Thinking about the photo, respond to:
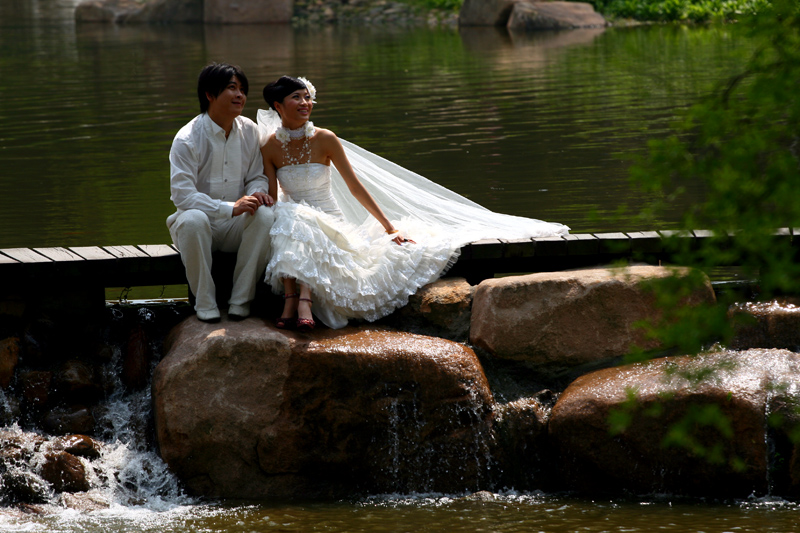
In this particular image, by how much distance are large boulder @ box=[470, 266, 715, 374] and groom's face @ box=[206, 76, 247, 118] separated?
1844 mm

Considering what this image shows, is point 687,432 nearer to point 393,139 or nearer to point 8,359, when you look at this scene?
point 8,359

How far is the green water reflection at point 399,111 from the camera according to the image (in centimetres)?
955

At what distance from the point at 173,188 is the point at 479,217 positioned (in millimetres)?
2140

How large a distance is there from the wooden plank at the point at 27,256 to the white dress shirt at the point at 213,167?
79cm

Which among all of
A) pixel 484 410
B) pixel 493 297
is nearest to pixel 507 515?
pixel 484 410

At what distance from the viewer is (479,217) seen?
641 cm

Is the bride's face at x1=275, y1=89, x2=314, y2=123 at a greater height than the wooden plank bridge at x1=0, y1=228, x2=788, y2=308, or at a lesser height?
greater

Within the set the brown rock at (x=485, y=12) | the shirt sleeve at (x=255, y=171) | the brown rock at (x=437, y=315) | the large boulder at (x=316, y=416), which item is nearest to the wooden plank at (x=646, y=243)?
the brown rock at (x=437, y=315)

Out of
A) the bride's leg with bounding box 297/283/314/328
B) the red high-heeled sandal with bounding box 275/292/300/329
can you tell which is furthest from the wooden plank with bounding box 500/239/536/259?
the red high-heeled sandal with bounding box 275/292/300/329

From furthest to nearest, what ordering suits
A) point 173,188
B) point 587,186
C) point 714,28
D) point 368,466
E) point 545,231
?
point 587,186
point 545,231
point 173,188
point 368,466
point 714,28

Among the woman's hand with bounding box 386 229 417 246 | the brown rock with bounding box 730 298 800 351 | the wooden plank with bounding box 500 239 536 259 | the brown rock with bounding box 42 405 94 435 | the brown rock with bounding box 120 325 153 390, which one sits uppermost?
the woman's hand with bounding box 386 229 417 246

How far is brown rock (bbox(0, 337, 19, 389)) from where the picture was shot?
5.33 m

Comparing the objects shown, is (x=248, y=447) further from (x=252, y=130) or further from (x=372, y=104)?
(x=372, y=104)

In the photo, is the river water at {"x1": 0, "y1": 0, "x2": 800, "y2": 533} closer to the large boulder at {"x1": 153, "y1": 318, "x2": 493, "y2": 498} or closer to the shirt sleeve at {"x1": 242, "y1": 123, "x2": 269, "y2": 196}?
the large boulder at {"x1": 153, "y1": 318, "x2": 493, "y2": 498}
